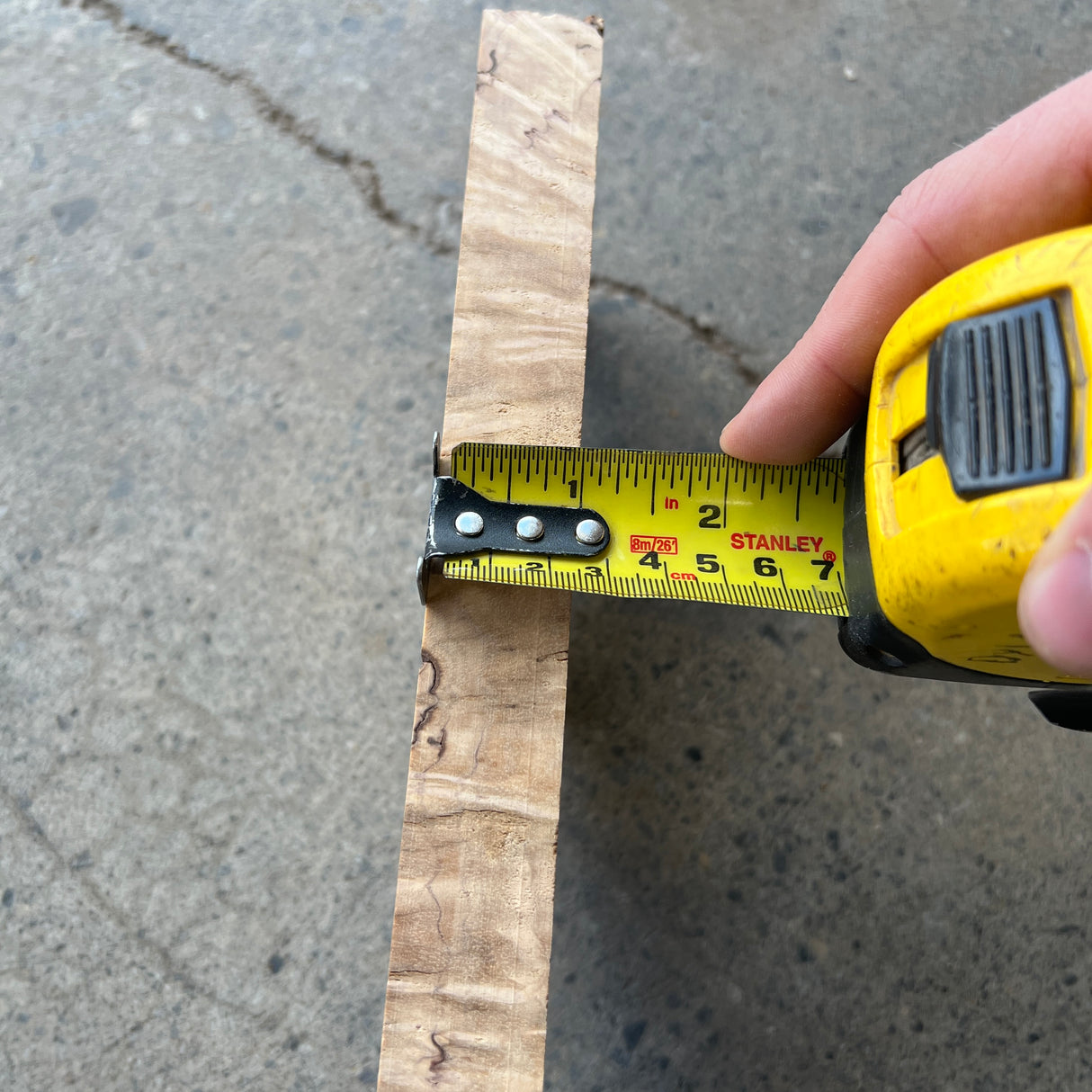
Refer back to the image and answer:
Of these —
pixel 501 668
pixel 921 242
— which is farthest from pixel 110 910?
pixel 921 242

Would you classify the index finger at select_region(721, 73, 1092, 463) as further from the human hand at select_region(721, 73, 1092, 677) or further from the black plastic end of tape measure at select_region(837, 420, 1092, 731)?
the black plastic end of tape measure at select_region(837, 420, 1092, 731)

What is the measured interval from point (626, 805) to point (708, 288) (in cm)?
119

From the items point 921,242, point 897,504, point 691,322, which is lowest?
point 691,322

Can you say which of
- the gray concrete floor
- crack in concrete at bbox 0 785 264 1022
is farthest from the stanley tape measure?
crack in concrete at bbox 0 785 264 1022

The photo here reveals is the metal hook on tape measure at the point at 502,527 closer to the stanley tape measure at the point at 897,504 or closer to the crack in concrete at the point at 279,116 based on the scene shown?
the stanley tape measure at the point at 897,504

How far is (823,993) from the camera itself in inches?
63.9

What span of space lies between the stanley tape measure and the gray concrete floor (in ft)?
2.24

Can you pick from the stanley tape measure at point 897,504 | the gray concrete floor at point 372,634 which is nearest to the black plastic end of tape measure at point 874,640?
the stanley tape measure at point 897,504

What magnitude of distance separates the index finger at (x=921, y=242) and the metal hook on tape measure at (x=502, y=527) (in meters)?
0.26

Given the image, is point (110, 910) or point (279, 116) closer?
point (110, 910)

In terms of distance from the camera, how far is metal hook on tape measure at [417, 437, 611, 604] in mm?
1100

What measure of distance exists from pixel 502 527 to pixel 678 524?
0.24m

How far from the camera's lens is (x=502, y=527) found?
1.12 meters

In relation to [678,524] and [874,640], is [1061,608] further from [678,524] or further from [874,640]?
[678,524]
